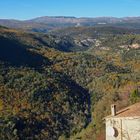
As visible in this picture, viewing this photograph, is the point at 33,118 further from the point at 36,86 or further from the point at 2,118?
the point at 36,86

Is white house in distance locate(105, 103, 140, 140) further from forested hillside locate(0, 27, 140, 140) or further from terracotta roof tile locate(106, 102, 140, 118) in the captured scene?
forested hillside locate(0, 27, 140, 140)

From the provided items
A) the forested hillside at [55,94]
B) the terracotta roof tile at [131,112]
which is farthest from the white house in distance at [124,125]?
the forested hillside at [55,94]

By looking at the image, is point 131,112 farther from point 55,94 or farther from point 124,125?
point 55,94

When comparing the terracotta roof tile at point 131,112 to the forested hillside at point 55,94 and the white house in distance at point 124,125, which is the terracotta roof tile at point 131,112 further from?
the forested hillside at point 55,94

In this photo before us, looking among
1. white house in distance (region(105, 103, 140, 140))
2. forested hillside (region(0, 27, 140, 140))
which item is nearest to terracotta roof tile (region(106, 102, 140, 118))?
white house in distance (region(105, 103, 140, 140))

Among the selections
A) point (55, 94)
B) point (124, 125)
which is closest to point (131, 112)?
point (124, 125)

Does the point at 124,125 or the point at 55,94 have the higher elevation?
the point at 124,125
